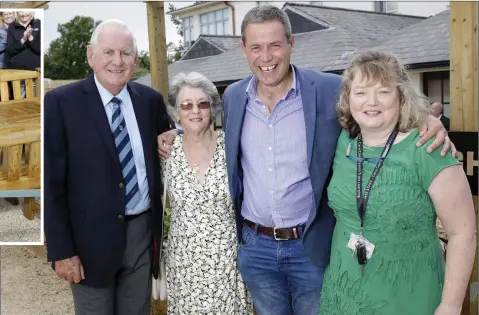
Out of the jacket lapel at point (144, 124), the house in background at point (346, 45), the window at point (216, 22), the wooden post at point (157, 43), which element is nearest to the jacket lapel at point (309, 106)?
the jacket lapel at point (144, 124)

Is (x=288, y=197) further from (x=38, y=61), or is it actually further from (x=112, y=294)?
(x=38, y=61)

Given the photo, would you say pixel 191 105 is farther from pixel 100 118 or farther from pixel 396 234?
pixel 396 234

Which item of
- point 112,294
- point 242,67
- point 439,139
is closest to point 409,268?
point 439,139

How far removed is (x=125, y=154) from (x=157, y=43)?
1.82 meters

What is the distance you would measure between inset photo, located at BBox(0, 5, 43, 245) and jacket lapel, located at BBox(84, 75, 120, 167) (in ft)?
1.06

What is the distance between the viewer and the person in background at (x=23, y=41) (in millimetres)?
2396

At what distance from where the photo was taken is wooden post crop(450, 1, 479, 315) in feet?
10.7

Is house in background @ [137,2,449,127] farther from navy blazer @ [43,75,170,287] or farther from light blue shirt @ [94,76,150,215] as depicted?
navy blazer @ [43,75,170,287]

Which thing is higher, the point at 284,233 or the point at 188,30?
the point at 188,30

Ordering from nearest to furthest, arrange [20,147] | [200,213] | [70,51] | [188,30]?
[20,147], [200,213], [70,51], [188,30]

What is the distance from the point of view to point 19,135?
95.7 inches

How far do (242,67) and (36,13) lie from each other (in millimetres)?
14042

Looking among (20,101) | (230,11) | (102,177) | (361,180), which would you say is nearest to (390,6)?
(230,11)

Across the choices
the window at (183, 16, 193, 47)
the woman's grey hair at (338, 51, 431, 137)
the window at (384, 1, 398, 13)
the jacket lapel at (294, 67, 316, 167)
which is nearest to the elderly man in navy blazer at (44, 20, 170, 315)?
the jacket lapel at (294, 67, 316, 167)
